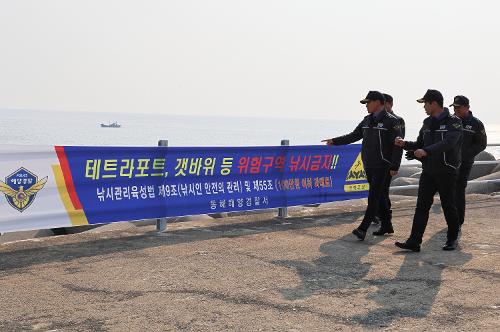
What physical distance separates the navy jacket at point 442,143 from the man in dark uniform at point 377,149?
746mm

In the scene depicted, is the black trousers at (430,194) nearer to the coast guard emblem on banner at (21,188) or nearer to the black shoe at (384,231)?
the black shoe at (384,231)

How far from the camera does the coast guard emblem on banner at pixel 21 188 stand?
303 inches

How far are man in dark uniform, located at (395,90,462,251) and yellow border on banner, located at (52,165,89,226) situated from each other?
3794mm

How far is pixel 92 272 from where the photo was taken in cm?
677

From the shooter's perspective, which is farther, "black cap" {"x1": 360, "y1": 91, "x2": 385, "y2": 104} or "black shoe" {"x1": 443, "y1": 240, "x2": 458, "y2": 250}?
"black cap" {"x1": 360, "y1": 91, "x2": 385, "y2": 104}

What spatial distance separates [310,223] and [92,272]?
4.04 m

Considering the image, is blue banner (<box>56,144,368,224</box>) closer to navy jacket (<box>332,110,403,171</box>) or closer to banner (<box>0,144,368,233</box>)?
banner (<box>0,144,368,233</box>)

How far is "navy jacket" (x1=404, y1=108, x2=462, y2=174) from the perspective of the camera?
7.43 metres

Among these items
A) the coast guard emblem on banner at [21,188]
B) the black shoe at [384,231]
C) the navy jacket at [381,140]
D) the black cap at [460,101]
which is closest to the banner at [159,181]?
the coast guard emblem on banner at [21,188]

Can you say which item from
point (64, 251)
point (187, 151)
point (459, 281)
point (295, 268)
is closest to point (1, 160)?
point (64, 251)

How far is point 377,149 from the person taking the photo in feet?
27.8

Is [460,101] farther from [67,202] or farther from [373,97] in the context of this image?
[67,202]

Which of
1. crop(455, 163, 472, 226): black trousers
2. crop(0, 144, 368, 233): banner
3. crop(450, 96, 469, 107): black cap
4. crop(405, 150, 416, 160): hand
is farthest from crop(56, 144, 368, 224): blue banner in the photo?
crop(405, 150, 416, 160): hand

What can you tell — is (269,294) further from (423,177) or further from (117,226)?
(117,226)
